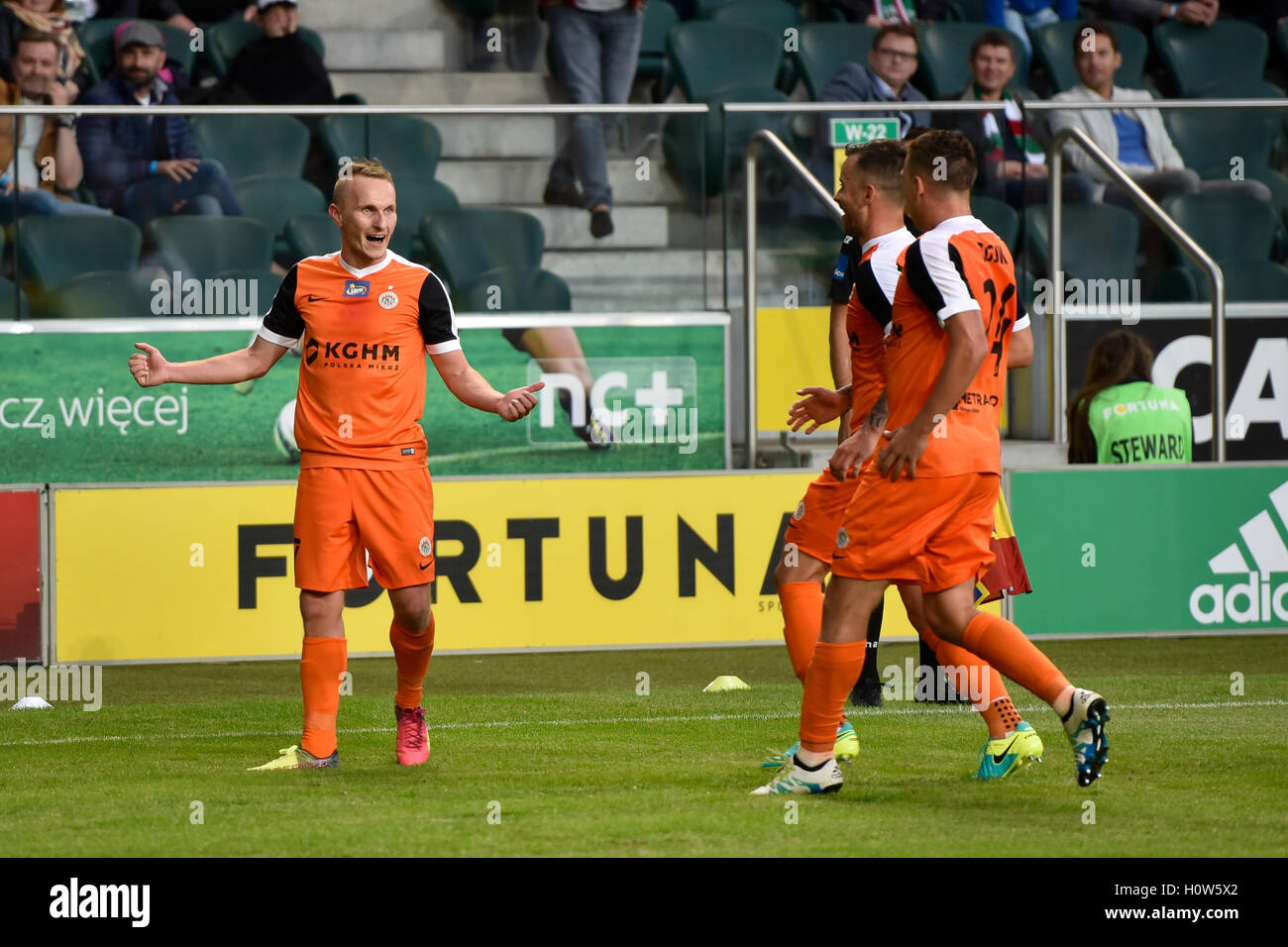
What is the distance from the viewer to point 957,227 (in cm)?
530

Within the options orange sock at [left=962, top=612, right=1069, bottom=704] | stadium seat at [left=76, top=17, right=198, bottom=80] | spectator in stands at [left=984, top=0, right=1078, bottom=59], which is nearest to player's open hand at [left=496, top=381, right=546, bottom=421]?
orange sock at [left=962, top=612, right=1069, bottom=704]

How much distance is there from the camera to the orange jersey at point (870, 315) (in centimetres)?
573

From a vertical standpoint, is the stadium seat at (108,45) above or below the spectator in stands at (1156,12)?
below

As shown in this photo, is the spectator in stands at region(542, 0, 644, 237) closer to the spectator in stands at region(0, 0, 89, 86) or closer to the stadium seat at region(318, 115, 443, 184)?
the stadium seat at region(318, 115, 443, 184)

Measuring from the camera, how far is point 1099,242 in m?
11.0

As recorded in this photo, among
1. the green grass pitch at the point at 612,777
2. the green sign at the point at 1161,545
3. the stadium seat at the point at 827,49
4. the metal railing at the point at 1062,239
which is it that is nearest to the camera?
the green grass pitch at the point at 612,777

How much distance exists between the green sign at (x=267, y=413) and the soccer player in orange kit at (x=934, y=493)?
4630mm

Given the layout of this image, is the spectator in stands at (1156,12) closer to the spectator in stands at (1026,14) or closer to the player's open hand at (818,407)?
the spectator in stands at (1026,14)

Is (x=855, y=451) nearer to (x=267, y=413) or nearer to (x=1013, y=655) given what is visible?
(x=1013, y=655)

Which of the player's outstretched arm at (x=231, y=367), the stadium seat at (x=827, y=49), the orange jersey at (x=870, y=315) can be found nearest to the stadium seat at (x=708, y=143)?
the stadium seat at (x=827, y=49)

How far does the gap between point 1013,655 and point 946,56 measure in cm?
934

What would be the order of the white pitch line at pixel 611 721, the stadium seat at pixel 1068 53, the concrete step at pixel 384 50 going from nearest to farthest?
the white pitch line at pixel 611 721 → the concrete step at pixel 384 50 → the stadium seat at pixel 1068 53
